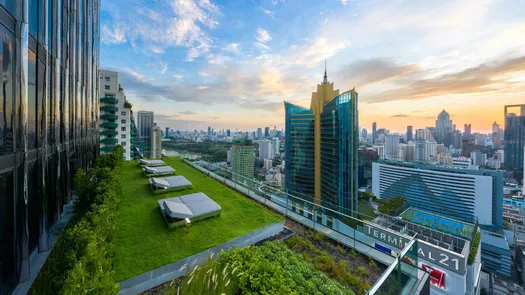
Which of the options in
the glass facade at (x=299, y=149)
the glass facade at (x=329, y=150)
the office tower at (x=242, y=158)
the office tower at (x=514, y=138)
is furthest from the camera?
the office tower at (x=514, y=138)

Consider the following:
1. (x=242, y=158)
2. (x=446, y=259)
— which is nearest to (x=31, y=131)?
(x=446, y=259)

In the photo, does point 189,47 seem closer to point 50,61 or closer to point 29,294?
point 50,61

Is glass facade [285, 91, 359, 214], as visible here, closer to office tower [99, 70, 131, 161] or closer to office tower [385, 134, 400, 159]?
office tower [99, 70, 131, 161]

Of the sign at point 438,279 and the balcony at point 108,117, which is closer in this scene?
the sign at point 438,279

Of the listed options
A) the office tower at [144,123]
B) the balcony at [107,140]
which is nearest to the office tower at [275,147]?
the office tower at [144,123]

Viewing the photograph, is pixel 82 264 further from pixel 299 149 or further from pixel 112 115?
pixel 299 149

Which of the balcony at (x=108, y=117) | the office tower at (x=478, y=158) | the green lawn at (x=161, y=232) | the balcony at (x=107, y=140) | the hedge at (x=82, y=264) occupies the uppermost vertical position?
the balcony at (x=108, y=117)

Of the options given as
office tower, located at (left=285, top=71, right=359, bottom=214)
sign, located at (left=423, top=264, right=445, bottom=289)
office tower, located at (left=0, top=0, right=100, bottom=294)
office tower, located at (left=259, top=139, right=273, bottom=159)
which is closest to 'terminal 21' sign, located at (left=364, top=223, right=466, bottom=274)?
sign, located at (left=423, top=264, right=445, bottom=289)

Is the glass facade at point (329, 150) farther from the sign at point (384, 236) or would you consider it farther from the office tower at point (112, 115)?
the office tower at point (112, 115)
